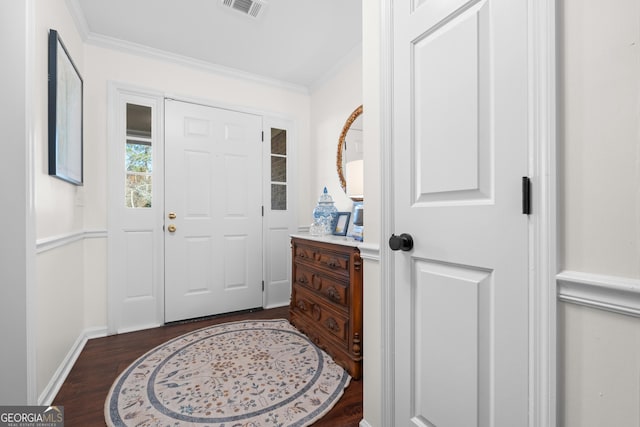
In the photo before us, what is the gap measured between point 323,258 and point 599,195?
164cm

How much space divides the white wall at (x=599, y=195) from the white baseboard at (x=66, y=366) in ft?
7.46

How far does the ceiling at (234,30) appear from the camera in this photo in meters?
2.12

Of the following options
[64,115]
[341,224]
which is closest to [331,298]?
[341,224]

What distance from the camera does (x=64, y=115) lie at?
1.85m

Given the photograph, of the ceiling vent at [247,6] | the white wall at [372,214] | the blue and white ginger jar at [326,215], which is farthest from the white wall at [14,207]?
the blue and white ginger jar at [326,215]

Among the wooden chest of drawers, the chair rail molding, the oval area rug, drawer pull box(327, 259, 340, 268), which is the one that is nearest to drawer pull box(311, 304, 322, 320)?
the wooden chest of drawers

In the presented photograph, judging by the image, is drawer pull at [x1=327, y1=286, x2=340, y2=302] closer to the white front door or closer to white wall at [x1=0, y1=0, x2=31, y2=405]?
the white front door

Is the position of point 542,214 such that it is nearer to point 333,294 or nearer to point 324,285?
point 333,294

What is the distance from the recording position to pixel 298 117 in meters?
3.40

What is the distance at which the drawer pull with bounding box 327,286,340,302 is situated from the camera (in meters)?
1.93

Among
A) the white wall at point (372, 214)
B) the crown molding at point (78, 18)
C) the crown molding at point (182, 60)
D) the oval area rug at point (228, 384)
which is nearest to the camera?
the white wall at point (372, 214)

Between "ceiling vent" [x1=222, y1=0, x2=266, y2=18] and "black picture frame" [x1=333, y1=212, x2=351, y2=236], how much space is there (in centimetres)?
170

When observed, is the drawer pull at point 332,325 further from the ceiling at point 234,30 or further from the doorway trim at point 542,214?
the ceiling at point 234,30

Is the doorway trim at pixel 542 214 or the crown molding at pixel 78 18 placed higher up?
the crown molding at pixel 78 18
